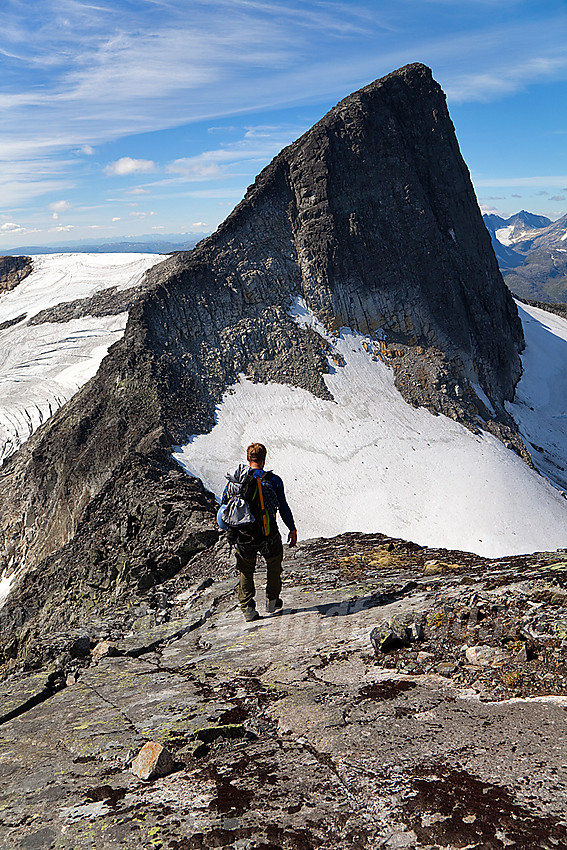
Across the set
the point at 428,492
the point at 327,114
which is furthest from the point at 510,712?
the point at 327,114

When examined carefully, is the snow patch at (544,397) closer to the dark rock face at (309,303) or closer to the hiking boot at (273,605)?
the dark rock face at (309,303)

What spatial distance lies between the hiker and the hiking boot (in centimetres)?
40

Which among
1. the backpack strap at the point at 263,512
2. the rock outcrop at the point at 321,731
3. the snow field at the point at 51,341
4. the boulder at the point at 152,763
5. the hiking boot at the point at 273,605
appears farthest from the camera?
the snow field at the point at 51,341

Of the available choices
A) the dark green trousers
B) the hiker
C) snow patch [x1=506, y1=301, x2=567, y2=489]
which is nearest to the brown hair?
the hiker

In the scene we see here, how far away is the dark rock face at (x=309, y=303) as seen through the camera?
3372 centimetres

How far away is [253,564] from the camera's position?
11055mm

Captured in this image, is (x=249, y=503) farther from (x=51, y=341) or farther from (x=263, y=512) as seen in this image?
(x=51, y=341)

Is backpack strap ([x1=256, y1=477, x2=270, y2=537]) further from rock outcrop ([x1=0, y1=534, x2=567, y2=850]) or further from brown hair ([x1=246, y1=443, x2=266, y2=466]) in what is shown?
rock outcrop ([x1=0, y1=534, x2=567, y2=850])

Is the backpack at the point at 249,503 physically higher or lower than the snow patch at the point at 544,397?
higher

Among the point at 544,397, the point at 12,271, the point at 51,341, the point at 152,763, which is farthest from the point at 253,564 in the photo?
the point at 12,271

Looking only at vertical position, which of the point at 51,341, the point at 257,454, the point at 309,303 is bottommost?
the point at 257,454

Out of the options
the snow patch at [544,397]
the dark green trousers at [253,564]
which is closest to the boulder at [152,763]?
the dark green trousers at [253,564]

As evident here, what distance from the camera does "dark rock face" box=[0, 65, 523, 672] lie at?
111ft

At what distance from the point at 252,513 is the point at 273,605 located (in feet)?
7.31
